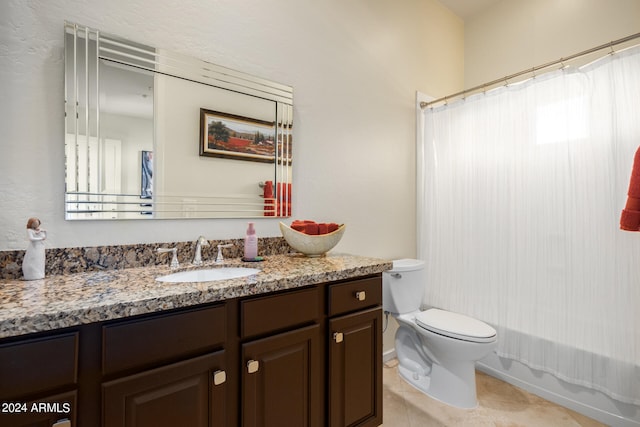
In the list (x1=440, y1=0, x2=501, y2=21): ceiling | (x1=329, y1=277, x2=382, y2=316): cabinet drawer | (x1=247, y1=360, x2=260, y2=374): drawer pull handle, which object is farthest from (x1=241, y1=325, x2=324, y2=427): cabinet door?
(x1=440, y1=0, x2=501, y2=21): ceiling

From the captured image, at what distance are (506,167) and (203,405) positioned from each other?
216cm

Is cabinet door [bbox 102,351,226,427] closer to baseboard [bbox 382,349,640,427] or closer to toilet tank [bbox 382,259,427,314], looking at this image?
toilet tank [bbox 382,259,427,314]

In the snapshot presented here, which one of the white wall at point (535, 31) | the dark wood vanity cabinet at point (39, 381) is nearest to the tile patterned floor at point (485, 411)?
the dark wood vanity cabinet at point (39, 381)

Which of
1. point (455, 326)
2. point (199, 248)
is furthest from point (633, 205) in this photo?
point (199, 248)

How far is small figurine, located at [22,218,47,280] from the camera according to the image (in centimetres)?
107

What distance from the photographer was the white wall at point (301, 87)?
114 centimetres

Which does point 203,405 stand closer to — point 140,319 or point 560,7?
point 140,319

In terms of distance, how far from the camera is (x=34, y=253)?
1077mm

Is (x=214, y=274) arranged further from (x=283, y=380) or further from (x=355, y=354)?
(x=355, y=354)

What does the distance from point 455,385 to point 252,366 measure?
1.40m

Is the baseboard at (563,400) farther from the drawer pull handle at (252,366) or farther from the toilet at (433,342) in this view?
the drawer pull handle at (252,366)

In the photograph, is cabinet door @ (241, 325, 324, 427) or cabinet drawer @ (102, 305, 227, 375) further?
cabinet door @ (241, 325, 324, 427)

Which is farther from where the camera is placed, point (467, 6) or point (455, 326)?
point (467, 6)

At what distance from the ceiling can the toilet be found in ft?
7.48
